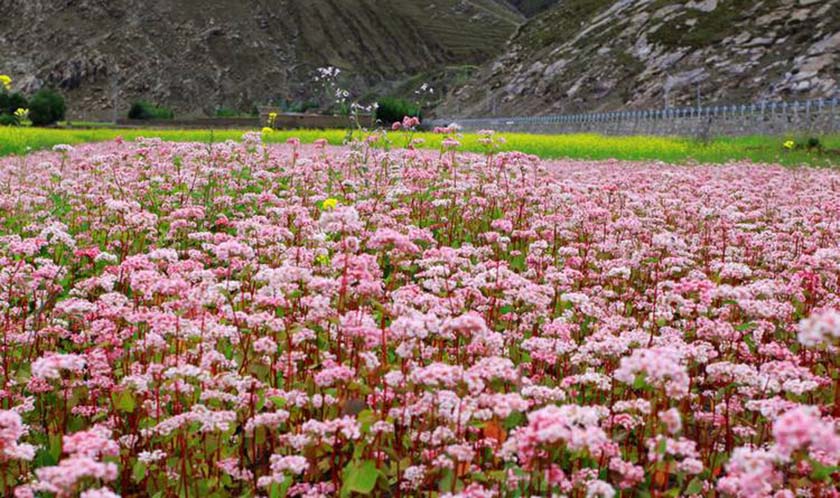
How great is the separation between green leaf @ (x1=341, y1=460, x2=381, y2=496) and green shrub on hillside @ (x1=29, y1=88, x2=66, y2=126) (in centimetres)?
6412

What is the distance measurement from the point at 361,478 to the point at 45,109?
219 ft

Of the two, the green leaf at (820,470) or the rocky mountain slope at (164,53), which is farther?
the rocky mountain slope at (164,53)

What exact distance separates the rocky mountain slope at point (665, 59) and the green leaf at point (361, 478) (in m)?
53.1

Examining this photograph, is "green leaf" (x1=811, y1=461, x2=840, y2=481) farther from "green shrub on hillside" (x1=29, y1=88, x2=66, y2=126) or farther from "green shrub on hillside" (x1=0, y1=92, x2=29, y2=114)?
"green shrub on hillside" (x1=0, y1=92, x2=29, y2=114)

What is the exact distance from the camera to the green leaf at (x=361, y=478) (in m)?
3.36

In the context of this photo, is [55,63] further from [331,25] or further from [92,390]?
[92,390]

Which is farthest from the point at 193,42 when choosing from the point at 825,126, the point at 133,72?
the point at 825,126

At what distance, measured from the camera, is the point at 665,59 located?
6869 cm

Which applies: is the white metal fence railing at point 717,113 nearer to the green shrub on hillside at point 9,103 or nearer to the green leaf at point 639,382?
the green leaf at point 639,382

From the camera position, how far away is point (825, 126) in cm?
3556

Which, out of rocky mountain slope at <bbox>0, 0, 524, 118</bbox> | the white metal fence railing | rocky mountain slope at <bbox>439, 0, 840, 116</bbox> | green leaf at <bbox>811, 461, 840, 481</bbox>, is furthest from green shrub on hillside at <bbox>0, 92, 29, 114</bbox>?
green leaf at <bbox>811, 461, 840, 481</bbox>

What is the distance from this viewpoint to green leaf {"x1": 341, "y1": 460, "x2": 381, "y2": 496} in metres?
3.36

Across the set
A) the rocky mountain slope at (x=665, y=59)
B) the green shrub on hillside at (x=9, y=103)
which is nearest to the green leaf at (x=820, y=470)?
the rocky mountain slope at (x=665, y=59)

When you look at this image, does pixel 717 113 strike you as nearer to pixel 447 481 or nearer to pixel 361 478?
pixel 447 481
